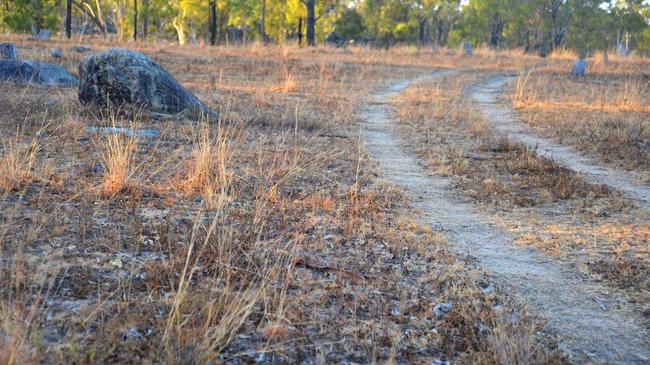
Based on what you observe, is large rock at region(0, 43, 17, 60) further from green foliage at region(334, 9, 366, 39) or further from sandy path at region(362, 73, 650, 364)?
green foliage at region(334, 9, 366, 39)

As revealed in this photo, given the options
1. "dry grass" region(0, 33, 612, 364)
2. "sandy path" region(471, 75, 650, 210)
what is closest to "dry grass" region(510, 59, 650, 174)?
"sandy path" region(471, 75, 650, 210)

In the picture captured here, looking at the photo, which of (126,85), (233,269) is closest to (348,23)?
(126,85)

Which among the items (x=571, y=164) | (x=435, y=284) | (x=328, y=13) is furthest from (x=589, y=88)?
(x=328, y=13)

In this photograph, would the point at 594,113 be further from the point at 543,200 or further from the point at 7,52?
the point at 7,52

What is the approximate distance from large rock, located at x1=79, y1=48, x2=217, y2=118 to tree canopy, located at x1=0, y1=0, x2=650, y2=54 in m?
29.3

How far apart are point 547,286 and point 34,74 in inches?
429

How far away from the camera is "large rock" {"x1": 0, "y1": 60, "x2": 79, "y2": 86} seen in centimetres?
1193

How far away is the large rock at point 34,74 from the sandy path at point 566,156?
8.43 metres

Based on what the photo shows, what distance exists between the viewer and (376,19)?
160 ft

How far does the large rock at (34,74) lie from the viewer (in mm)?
11930

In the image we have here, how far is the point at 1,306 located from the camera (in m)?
3.18

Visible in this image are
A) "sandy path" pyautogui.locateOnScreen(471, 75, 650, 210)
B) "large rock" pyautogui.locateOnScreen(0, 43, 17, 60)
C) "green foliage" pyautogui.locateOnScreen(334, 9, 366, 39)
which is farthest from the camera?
"green foliage" pyautogui.locateOnScreen(334, 9, 366, 39)

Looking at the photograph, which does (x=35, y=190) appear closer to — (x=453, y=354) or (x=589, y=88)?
(x=453, y=354)

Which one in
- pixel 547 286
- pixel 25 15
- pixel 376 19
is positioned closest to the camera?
pixel 547 286
